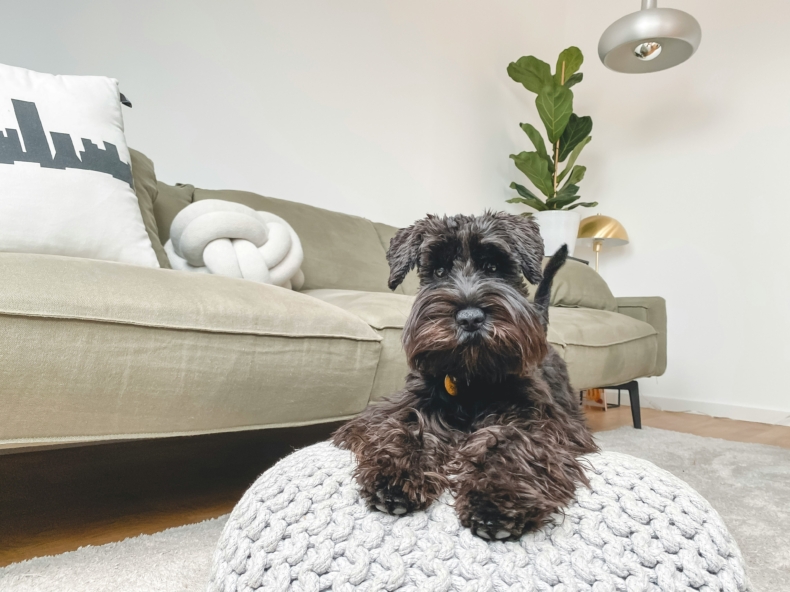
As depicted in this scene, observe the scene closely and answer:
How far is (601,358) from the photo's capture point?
2381 millimetres

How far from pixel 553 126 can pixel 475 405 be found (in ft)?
11.7

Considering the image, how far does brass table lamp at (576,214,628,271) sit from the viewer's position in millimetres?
4078

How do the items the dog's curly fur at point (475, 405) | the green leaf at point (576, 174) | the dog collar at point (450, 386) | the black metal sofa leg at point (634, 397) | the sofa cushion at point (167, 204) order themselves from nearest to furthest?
1. the dog's curly fur at point (475, 405)
2. the dog collar at point (450, 386)
3. the sofa cushion at point (167, 204)
4. the black metal sofa leg at point (634, 397)
5. the green leaf at point (576, 174)

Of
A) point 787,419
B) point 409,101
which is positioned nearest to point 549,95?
point 409,101

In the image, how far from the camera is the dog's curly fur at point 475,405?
0.77 meters

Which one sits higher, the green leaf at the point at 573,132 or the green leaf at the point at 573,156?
the green leaf at the point at 573,132

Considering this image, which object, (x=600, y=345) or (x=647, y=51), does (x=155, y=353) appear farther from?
(x=647, y=51)

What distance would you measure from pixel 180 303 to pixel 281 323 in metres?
0.26

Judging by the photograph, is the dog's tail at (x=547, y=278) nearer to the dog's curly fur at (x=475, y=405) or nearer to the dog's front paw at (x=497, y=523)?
the dog's curly fur at (x=475, y=405)

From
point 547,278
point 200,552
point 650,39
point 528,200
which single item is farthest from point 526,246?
point 528,200

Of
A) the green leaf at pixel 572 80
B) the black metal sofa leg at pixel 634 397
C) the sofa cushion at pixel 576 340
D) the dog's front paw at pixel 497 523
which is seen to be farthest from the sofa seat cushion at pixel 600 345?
the green leaf at pixel 572 80

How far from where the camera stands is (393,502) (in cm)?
77

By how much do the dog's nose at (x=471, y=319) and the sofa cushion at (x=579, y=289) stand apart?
203 cm

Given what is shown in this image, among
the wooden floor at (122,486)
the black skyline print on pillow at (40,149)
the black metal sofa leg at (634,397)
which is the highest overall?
the black skyline print on pillow at (40,149)
